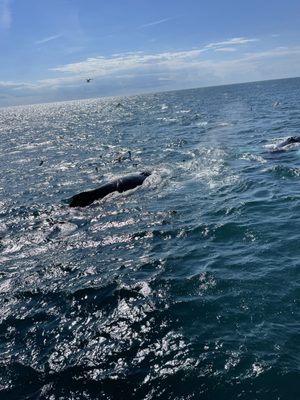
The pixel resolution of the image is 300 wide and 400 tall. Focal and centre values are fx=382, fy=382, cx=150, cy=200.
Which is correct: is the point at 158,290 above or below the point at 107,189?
below

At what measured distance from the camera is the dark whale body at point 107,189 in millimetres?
26062

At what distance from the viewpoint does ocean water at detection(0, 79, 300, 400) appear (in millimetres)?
10250

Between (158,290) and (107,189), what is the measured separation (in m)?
14.2

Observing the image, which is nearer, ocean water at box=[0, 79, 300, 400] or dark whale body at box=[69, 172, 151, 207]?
ocean water at box=[0, 79, 300, 400]

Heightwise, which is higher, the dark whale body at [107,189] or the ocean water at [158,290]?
the dark whale body at [107,189]

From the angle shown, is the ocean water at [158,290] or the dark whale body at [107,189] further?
the dark whale body at [107,189]

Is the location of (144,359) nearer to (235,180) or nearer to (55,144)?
(235,180)

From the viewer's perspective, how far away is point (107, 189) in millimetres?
27562

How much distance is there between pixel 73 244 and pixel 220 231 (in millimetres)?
7603

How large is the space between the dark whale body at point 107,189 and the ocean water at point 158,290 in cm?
64

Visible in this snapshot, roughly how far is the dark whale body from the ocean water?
640 millimetres

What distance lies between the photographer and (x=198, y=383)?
990 cm

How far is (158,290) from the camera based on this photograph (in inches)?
567

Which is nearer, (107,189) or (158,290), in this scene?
(158,290)
